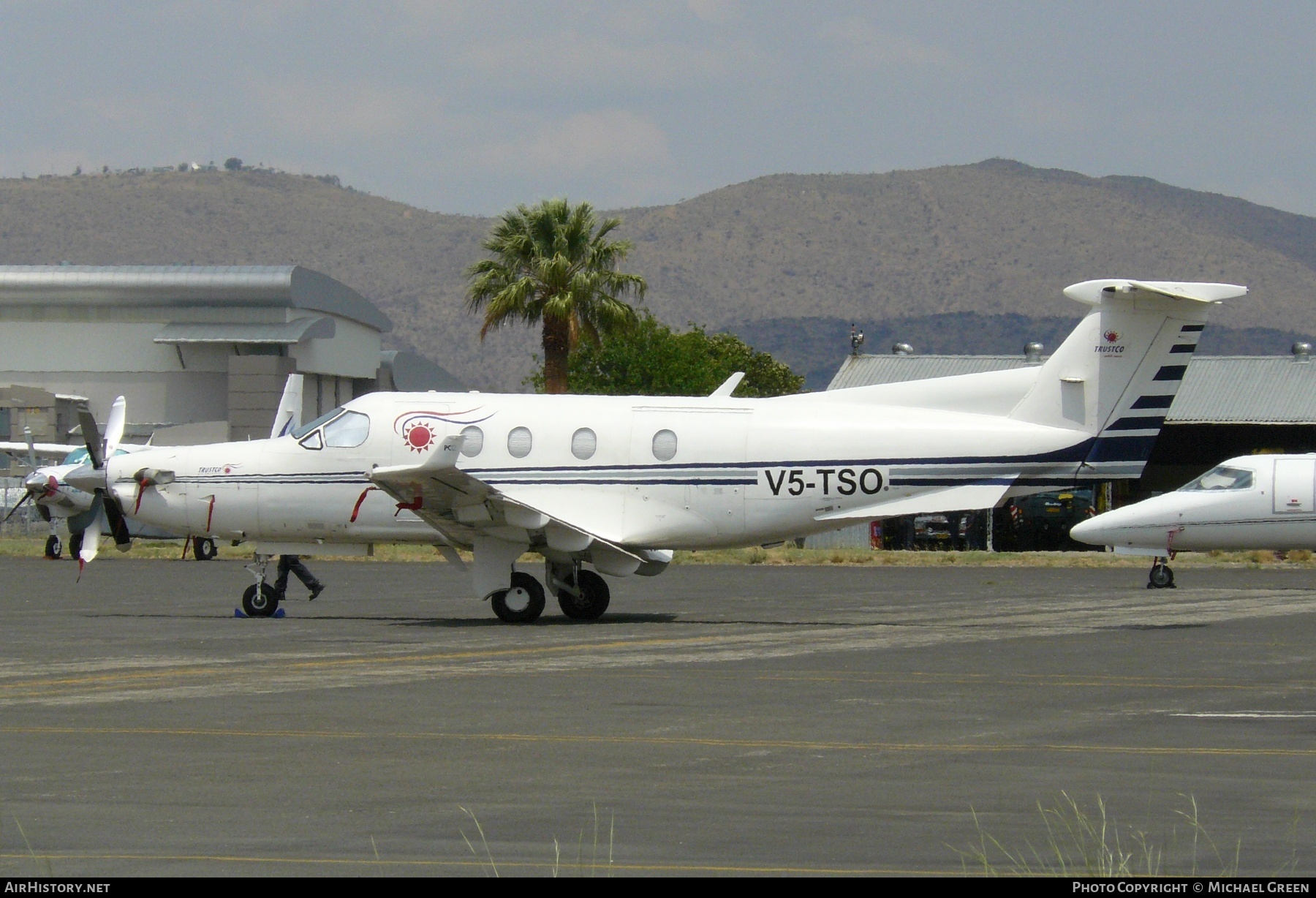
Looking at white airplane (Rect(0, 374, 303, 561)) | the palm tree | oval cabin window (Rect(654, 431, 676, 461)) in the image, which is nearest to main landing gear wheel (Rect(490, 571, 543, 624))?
oval cabin window (Rect(654, 431, 676, 461))

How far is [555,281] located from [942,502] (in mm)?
26020

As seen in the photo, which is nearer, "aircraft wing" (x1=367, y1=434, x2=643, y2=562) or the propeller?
"aircraft wing" (x1=367, y1=434, x2=643, y2=562)

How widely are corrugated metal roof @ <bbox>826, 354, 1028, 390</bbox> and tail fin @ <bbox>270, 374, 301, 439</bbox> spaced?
23.5 metres

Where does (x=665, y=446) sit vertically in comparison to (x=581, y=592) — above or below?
above

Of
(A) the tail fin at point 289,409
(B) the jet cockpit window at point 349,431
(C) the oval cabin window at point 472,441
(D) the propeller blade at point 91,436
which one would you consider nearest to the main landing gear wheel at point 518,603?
(C) the oval cabin window at point 472,441

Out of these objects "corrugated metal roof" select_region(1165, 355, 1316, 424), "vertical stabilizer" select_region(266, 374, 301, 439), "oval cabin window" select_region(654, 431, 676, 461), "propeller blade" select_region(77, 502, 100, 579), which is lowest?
"propeller blade" select_region(77, 502, 100, 579)

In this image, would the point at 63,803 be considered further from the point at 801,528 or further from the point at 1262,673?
the point at 801,528

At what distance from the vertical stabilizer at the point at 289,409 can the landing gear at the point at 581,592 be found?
11.2m

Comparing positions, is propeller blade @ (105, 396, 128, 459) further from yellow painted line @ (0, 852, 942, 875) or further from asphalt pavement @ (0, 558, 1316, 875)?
yellow painted line @ (0, 852, 942, 875)

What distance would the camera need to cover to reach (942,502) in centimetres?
1983

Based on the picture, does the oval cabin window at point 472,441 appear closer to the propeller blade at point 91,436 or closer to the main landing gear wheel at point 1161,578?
the propeller blade at point 91,436

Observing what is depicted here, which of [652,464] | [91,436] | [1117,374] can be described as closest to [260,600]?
[91,436]

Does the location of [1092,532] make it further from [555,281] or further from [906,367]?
[906,367]

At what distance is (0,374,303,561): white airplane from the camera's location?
23.6m
